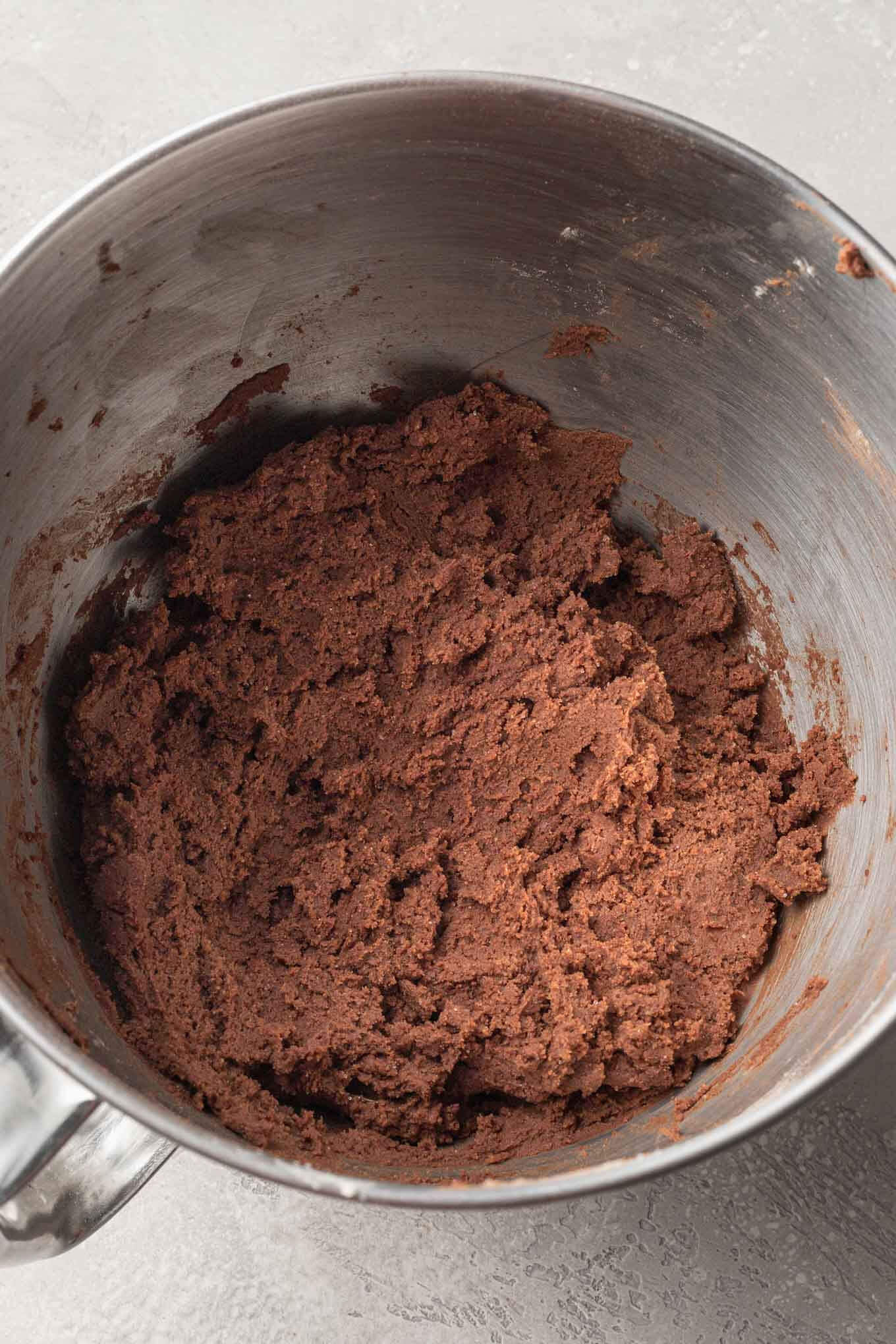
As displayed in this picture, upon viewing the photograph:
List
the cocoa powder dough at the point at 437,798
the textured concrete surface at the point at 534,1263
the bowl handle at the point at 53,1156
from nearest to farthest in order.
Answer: the bowl handle at the point at 53,1156, the cocoa powder dough at the point at 437,798, the textured concrete surface at the point at 534,1263

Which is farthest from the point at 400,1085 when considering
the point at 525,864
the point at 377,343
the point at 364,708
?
the point at 377,343

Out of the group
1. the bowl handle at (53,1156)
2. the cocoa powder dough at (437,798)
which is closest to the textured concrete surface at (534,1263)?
the cocoa powder dough at (437,798)

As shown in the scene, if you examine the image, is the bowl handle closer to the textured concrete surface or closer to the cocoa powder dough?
the cocoa powder dough

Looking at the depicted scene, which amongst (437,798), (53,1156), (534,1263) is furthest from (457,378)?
(534,1263)

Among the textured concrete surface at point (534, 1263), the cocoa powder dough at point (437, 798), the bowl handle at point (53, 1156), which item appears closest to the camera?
the bowl handle at point (53, 1156)

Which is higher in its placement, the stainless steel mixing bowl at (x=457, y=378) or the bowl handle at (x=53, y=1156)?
the stainless steel mixing bowl at (x=457, y=378)

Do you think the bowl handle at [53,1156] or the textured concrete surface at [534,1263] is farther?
the textured concrete surface at [534,1263]

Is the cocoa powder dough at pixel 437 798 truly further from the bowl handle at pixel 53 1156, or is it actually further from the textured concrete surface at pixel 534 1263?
the textured concrete surface at pixel 534 1263
